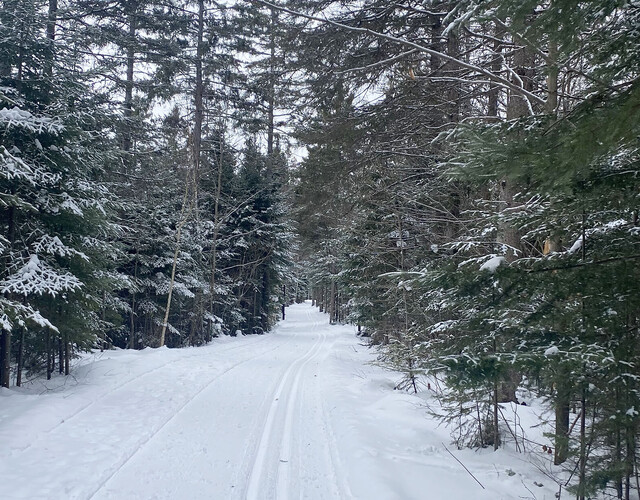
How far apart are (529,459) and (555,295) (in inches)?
122

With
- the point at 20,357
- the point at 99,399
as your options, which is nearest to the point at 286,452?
the point at 99,399

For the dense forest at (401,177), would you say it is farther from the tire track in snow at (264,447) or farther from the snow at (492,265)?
the tire track in snow at (264,447)

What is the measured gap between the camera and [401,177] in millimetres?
10539

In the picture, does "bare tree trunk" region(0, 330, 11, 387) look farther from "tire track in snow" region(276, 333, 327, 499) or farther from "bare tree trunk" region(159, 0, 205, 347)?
"bare tree trunk" region(159, 0, 205, 347)

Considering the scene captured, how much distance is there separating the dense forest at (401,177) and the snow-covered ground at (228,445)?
2.55ft

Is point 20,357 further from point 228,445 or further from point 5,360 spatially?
point 228,445

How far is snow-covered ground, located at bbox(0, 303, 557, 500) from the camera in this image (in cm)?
475

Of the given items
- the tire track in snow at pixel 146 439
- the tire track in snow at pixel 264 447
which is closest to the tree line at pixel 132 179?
the tire track in snow at pixel 146 439

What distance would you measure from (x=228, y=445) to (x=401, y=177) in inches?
295

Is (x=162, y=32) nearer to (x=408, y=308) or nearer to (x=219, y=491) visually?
(x=408, y=308)

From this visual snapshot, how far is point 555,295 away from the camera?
389cm

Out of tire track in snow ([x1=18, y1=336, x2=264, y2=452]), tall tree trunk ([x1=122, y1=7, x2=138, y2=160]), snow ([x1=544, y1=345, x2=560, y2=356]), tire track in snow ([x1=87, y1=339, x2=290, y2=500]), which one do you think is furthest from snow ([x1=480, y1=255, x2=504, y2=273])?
tall tree trunk ([x1=122, y1=7, x2=138, y2=160])

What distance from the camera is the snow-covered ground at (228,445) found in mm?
4746

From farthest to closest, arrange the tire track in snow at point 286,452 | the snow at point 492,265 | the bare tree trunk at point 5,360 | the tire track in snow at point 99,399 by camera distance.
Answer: the bare tree trunk at point 5,360
the tire track in snow at point 99,399
the tire track in snow at point 286,452
the snow at point 492,265
